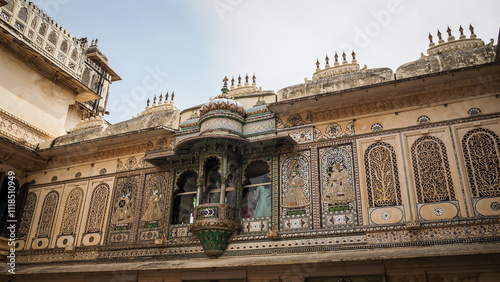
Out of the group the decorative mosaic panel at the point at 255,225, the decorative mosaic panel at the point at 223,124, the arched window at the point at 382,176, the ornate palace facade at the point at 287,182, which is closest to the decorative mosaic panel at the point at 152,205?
the ornate palace facade at the point at 287,182

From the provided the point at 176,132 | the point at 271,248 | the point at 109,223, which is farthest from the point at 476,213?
the point at 109,223

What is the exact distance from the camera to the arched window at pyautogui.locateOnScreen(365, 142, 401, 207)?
795 cm

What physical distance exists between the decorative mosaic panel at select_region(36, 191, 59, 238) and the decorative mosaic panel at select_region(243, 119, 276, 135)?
5960 millimetres

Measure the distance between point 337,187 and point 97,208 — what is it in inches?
251

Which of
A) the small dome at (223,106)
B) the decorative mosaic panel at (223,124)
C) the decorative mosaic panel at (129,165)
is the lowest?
the decorative mosaic panel at (129,165)

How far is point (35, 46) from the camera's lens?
13.1 meters

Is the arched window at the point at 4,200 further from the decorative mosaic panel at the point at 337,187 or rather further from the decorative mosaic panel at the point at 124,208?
the decorative mosaic panel at the point at 337,187

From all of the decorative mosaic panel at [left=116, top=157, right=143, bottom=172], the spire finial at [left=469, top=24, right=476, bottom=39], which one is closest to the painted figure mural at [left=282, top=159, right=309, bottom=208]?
the decorative mosaic panel at [left=116, top=157, right=143, bottom=172]

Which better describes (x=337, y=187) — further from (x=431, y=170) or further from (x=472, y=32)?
(x=472, y=32)

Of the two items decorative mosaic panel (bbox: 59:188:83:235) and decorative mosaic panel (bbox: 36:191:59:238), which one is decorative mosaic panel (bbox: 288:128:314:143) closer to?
decorative mosaic panel (bbox: 59:188:83:235)

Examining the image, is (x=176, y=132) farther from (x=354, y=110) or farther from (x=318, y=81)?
(x=354, y=110)

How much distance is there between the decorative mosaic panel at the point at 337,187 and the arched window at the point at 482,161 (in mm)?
2124

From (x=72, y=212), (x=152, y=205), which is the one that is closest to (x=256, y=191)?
(x=152, y=205)

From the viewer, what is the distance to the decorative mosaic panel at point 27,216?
463 inches
